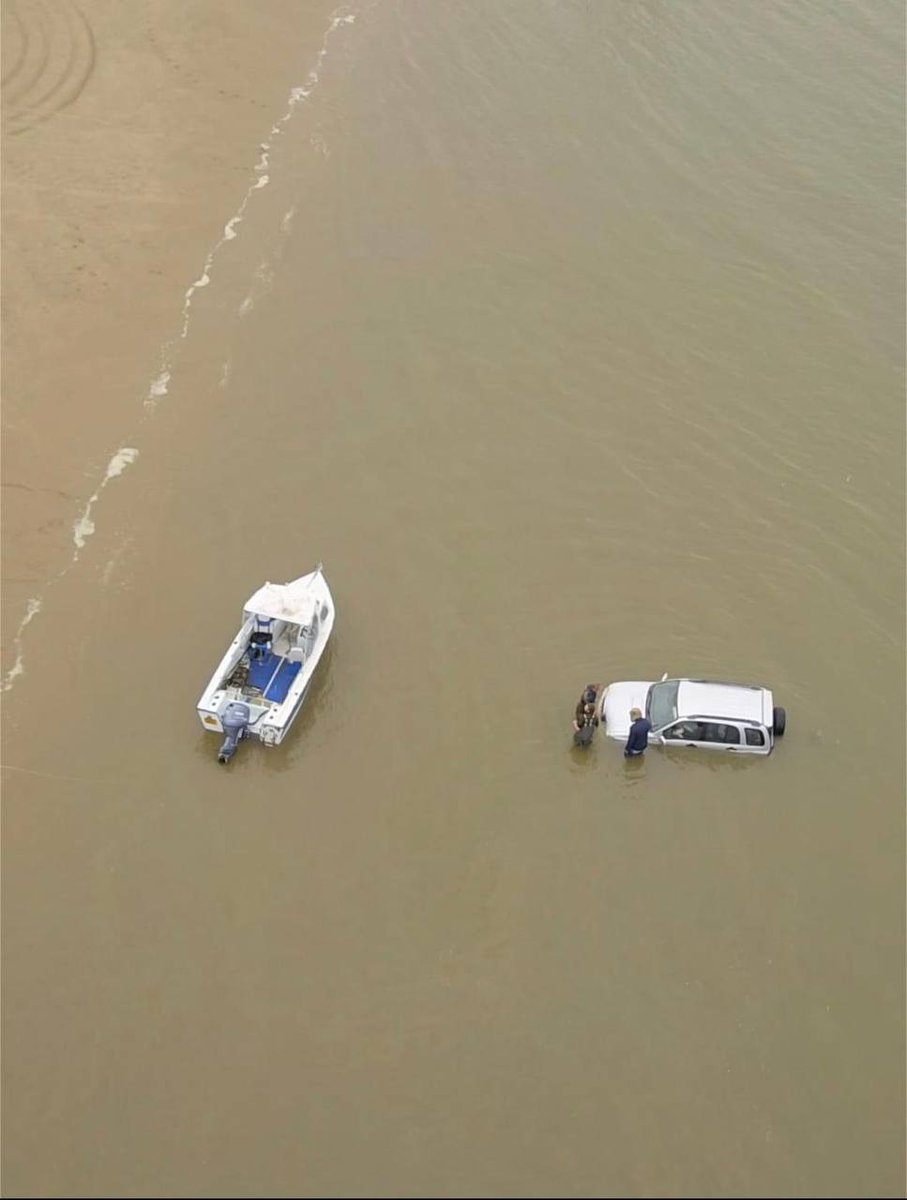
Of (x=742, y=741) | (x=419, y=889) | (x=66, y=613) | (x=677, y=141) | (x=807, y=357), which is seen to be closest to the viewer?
(x=419, y=889)

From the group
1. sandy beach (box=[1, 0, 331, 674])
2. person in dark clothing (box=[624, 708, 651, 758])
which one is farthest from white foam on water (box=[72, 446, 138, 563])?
person in dark clothing (box=[624, 708, 651, 758])

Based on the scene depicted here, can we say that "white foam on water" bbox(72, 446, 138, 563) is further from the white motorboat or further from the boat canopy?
the boat canopy

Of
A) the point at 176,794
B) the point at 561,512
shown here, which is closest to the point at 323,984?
the point at 176,794

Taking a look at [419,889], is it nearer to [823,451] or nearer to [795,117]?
[823,451]

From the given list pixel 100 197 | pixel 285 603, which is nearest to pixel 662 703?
pixel 285 603

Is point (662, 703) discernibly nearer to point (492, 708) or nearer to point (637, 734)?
point (637, 734)

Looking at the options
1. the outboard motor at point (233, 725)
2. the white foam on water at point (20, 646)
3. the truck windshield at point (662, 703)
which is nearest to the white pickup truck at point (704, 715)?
the truck windshield at point (662, 703)
